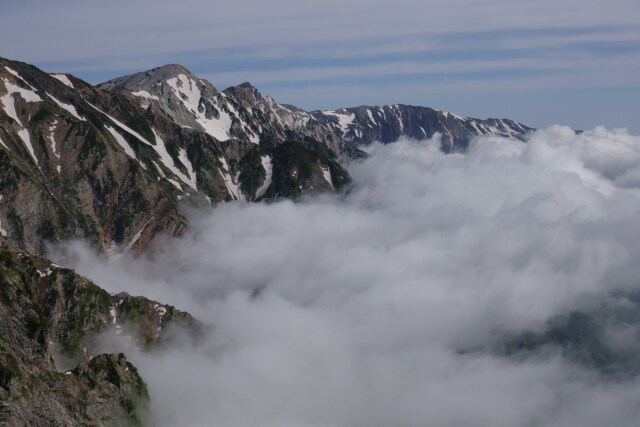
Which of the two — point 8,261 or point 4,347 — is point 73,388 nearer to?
point 4,347

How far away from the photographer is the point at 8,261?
154m

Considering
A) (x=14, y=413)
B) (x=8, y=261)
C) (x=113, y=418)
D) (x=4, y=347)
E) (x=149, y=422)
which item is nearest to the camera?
(x=14, y=413)

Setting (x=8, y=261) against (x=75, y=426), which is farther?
(x=8, y=261)

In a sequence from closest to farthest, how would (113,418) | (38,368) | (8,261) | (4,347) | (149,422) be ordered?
(4,347) < (38,368) < (113,418) < (8,261) < (149,422)

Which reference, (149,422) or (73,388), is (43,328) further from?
(149,422)

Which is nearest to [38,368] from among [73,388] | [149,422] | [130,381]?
[73,388]

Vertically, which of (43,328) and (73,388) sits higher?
(43,328)

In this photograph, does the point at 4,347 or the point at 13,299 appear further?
the point at 13,299

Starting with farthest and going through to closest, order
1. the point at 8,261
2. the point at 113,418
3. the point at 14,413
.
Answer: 1. the point at 8,261
2. the point at 113,418
3. the point at 14,413

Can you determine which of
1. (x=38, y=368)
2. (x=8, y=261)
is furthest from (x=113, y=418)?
(x=8, y=261)

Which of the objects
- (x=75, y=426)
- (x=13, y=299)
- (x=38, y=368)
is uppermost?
(x=13, y=299)

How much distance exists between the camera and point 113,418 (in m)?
140

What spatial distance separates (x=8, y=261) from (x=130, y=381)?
137 feet

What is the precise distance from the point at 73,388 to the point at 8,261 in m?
41.1
